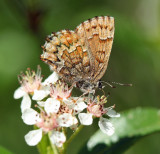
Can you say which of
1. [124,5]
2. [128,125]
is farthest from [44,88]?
[124,5]

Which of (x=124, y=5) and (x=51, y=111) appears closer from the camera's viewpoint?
(x=51, y=111)

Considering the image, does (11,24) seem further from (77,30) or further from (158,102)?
(158,102)

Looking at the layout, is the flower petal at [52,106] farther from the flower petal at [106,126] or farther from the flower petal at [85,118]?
the flower petal at [106,126]

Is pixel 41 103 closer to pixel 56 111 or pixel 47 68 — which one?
pixel 56 111

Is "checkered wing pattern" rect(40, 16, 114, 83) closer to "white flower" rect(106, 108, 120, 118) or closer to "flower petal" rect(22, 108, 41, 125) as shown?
"white flower" rect(106, 108, 120, 118)

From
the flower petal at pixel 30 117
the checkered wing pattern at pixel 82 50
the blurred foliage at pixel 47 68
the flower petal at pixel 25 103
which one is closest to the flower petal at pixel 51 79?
the checkered wing pattern at pixel 82 50

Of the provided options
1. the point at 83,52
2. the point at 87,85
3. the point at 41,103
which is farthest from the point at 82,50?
the point at 41,103

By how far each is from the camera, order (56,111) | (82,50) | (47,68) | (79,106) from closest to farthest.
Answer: (56,111) < (79,106) < (82,50) < (47,68)
